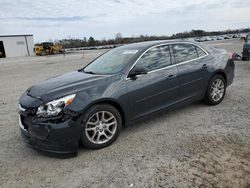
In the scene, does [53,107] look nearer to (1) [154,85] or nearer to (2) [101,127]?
(2) [101,127]

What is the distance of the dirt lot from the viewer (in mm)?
Result: 2904

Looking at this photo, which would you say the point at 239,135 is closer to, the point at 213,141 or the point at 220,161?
the point at 213,141

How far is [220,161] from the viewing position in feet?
10.4

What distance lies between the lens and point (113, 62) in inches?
181

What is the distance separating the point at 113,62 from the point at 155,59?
0.82m

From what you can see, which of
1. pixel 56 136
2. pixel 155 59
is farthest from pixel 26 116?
pixel 155 59

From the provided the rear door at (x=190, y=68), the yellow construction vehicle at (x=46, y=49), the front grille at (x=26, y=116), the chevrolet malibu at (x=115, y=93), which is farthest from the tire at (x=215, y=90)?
the yellow construction vehicle at (x=46, y=49)

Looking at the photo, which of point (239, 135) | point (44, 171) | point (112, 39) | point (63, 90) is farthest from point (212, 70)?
point (112, 39)

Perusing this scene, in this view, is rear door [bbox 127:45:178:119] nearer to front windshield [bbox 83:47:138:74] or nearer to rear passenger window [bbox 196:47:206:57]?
front windshield [bbox 83:47:138:74]

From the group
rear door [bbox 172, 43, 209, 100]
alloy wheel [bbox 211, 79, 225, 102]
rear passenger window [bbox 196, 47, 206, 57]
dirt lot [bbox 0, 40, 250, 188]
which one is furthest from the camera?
alloy wheel [bbox 211, 79, 225, 102]

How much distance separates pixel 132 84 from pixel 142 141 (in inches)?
38.4

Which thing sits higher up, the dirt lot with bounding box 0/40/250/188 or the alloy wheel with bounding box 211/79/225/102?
the alloy wheel with bounding box 211/79/225/102

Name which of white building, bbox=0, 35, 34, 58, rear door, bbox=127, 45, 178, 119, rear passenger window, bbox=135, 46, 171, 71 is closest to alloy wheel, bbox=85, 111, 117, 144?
rear door, bbox=127, 45, 178, 119

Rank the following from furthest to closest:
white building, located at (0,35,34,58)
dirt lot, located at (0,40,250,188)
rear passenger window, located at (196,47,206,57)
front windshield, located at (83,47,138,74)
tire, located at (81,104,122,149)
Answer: white building, located at (0,35,34,58)
rear passenger window, located at (196,47,206,57)
front windshield, located at (83,47,138,74)
tire, located at (81,104,122,149)
dirt lot, located at (0,40,250,188)
